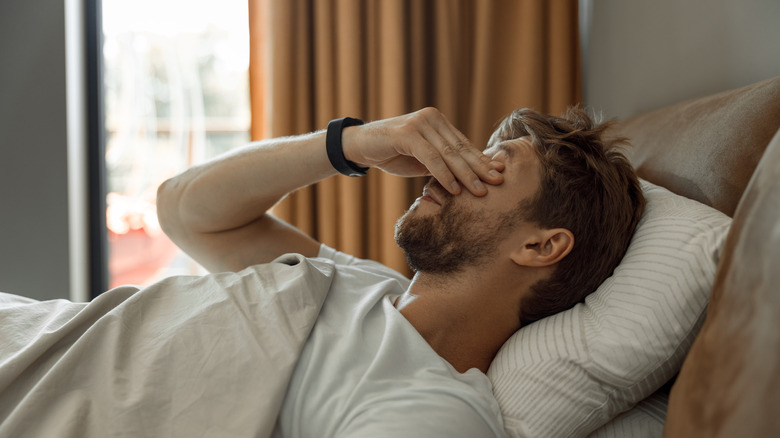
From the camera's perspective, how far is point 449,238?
110 centimetres

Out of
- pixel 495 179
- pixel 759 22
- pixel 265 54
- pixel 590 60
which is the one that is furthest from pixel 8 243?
pixel 759 22

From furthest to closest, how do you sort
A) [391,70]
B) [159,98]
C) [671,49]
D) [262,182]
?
[159,98] → [391,70] → [671,49] → [262,182]

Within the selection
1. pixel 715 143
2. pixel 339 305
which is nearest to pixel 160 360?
pixel 339 305

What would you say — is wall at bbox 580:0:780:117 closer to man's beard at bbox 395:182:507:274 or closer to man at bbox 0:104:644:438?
man at bbox 0:104:644:438

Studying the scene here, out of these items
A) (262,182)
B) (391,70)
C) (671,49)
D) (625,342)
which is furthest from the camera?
(391,70)

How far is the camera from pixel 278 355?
90 centimetres

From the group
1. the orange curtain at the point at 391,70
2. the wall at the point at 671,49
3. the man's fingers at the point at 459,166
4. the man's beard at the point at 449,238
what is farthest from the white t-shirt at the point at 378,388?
the orange curtain at the point at 391,70

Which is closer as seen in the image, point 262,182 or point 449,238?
point 449,238

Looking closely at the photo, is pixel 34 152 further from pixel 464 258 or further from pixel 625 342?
pixel 625 342

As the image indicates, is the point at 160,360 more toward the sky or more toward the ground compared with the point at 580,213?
more toward the ground

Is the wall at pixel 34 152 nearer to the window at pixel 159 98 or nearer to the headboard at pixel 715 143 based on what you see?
the window at pixel 159 98

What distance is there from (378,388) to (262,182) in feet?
2.21

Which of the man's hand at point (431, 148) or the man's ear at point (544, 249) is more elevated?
the man's hand at point (431, 148)

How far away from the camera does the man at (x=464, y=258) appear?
88cm
